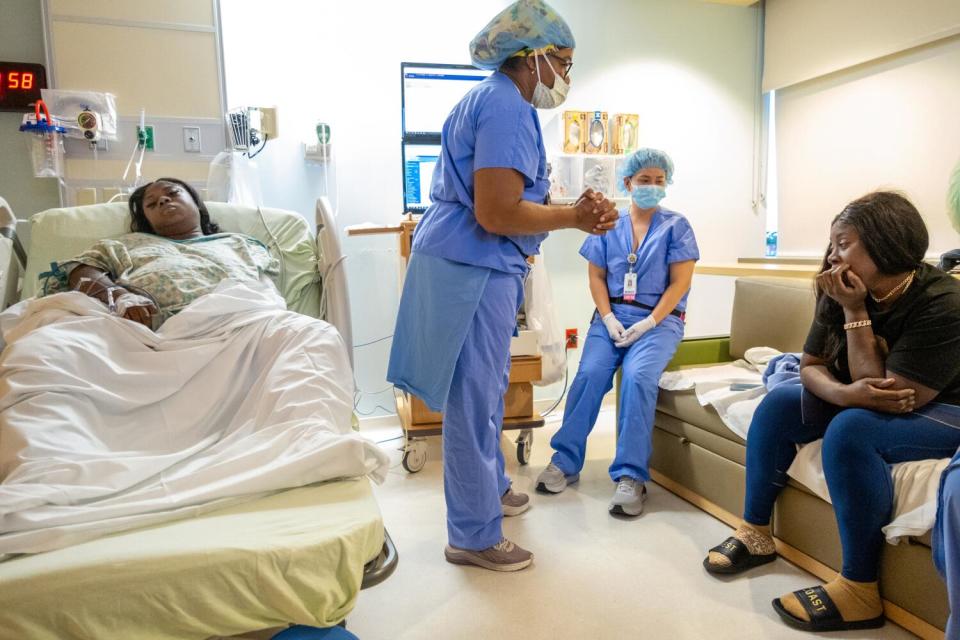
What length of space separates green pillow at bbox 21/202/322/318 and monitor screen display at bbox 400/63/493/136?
0.82 m

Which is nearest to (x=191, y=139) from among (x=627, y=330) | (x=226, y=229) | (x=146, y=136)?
(x=146, y=136)

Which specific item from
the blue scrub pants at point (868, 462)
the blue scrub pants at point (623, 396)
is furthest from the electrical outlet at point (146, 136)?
the blue scrub pants at point (868, 462)

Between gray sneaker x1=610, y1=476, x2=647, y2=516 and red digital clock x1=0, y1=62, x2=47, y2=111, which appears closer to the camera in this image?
gray sneaker x1=610, y1=476, x2=647, y2=516

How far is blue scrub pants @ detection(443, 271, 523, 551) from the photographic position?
5.14ft

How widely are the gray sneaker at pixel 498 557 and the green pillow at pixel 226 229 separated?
0.96 m

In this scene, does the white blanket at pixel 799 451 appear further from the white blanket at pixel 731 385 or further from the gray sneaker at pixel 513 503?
the gray sneaker at pixel 513 503

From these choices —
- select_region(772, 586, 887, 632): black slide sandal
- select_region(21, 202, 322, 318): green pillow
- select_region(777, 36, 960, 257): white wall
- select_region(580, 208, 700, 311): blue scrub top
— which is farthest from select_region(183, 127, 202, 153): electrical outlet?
select_region(777, 36, 960, 257): white wall

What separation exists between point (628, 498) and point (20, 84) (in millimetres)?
2820

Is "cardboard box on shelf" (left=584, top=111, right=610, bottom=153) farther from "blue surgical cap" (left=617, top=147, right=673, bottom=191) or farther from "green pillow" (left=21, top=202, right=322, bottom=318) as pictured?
"green pillow" (left=21, top=202, right=322, bottom=318)

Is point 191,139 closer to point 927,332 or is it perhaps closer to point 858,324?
point 858,324

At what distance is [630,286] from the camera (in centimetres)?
237

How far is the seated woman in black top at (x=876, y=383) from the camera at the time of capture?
4.27ft

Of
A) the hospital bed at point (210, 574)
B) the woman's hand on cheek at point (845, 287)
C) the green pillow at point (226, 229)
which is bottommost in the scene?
the hospital bed at point (210, 574)

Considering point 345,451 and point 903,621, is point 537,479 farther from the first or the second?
point 345,451
